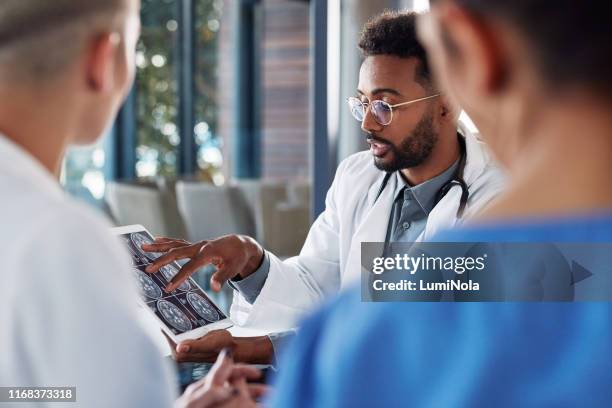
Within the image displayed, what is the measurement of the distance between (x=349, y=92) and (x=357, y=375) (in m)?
2.27

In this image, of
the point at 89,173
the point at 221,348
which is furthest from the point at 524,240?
the point at 89,173

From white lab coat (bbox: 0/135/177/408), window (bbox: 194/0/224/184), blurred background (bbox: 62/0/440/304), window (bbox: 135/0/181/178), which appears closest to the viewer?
white lab coat (bbox: 0/135/177/408)

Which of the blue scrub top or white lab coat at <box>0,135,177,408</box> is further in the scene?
white lab coat at <box>0,135,177,408</box>

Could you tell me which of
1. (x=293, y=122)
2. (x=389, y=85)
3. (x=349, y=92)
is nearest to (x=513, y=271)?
(x=389, y=85)

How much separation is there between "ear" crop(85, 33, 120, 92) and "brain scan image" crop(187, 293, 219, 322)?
25.0 inches

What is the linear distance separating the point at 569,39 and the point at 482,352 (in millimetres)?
194

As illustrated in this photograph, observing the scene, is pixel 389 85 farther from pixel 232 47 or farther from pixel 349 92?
pixel 232 47

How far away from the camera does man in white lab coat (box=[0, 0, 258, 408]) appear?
725 millimetres

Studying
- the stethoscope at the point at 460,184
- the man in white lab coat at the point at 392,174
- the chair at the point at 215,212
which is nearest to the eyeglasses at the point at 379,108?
the man in white lab coat at the point at 392,174

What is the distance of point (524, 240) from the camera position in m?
0.55

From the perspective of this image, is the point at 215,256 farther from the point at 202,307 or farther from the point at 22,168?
the point at 22,168

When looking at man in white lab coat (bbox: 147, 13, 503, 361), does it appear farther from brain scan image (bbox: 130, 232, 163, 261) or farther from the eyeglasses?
brain scan image (bbox: 130, 232, 163, 261)

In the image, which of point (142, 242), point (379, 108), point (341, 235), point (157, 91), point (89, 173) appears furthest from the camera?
point (157, 91)

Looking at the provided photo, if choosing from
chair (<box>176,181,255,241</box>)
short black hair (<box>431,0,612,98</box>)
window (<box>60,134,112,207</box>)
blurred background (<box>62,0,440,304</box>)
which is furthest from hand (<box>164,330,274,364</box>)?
blurred background (<box>62,0,440,304</box>)
